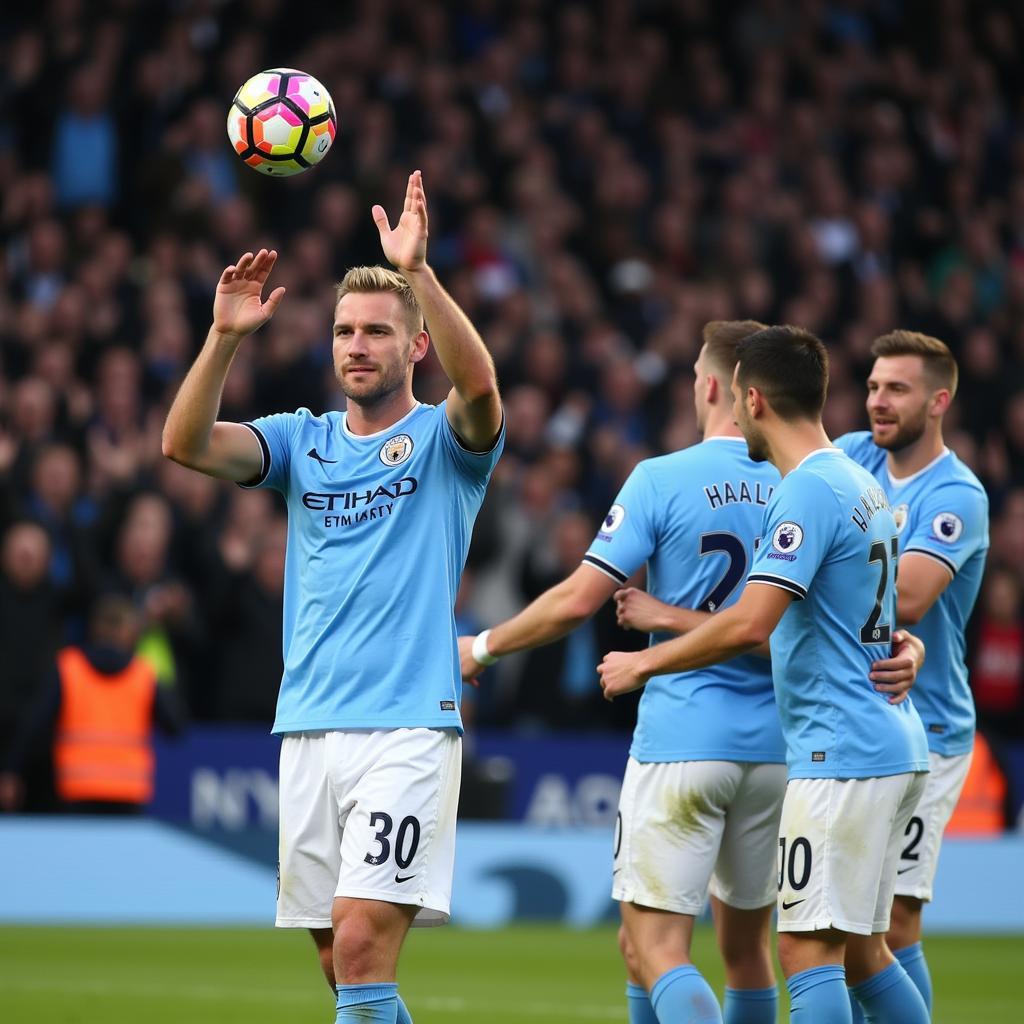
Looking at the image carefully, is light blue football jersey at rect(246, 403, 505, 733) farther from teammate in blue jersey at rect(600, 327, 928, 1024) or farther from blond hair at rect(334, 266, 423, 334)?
teammate in blue jersey at rect(600, 327, 928, 1024)

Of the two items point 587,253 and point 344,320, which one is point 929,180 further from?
point 344,320

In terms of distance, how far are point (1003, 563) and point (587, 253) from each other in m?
5.08

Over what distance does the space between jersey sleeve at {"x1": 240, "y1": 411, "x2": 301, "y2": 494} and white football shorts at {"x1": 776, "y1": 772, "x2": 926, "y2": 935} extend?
6.26 feet

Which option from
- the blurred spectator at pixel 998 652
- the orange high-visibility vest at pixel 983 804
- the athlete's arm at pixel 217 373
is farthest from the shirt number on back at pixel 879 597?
the orange high-visibility vest at pixel 983 804

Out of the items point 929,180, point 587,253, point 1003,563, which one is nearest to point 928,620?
point 1003,563

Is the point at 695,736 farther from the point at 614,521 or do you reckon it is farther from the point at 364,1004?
the point at 364,1004

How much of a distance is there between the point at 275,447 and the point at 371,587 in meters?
0.61

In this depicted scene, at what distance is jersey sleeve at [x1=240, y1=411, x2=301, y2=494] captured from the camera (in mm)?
6473

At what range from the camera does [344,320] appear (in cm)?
636

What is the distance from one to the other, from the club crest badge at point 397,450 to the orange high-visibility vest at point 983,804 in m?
9.73

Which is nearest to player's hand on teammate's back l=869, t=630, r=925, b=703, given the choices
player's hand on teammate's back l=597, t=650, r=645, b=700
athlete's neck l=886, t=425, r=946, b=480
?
player's hand on teammate's back l=597, t=650, r=645, b=700

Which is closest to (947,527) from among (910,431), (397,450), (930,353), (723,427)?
(910,431)

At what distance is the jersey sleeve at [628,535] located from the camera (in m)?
6.81

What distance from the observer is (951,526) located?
24.6 feet
